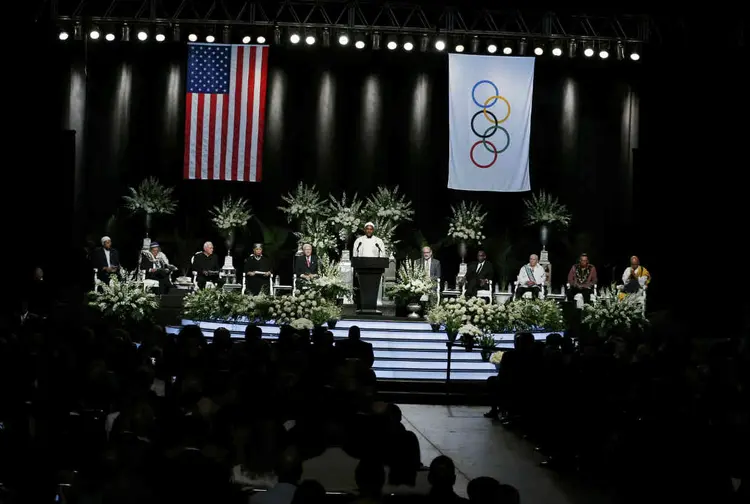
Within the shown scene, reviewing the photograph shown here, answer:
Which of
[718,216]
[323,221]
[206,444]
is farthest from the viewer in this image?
[323,221]

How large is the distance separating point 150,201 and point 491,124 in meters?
7.28

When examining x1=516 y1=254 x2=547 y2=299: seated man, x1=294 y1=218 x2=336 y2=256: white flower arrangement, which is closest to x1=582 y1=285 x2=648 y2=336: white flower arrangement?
x1=516 y1=254 x2=547 y2=299: seated man

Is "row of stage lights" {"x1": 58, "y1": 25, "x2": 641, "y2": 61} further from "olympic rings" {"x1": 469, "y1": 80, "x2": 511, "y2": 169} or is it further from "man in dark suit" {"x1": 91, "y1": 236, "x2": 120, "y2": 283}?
"man in dark suit" {"x1": 91, "y1": 236, "x2": 120, "y2": 283}

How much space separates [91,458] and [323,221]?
15.8 meters

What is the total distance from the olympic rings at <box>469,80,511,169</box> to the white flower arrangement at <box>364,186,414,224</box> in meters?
1.98

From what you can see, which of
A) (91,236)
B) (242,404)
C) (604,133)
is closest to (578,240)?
(604,133)

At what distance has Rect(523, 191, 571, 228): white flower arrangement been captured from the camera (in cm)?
2278

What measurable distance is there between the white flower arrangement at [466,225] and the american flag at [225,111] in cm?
436

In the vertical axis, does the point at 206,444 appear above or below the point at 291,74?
below

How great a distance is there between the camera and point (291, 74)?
2359 cm

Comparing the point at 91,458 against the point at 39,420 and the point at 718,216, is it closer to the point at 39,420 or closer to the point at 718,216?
the point at 39,420


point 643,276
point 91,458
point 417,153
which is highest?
point 417,153

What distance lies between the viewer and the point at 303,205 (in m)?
22.5

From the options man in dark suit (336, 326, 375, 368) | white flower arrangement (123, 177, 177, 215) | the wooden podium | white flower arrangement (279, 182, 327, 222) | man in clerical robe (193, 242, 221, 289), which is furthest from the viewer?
white flower arrangement (279, 182, 327, 222)
